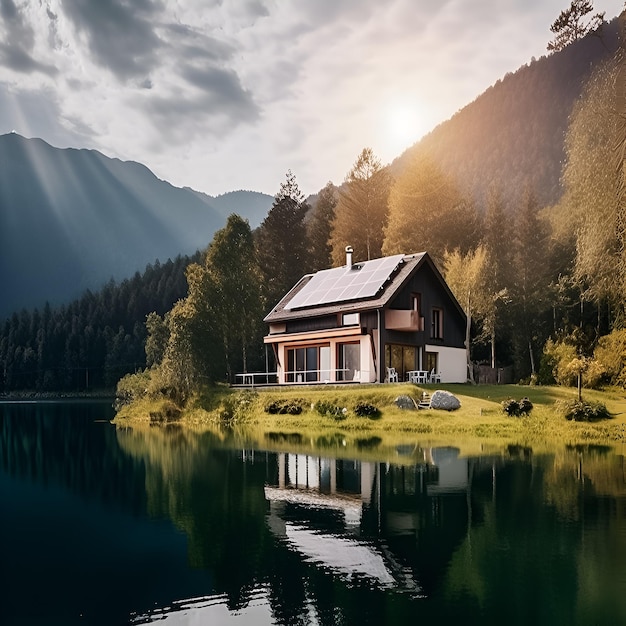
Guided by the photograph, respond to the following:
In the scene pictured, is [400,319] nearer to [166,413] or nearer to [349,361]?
[349,361]

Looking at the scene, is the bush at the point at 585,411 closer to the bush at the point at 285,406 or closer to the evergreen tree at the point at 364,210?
the bush at the point at 285,406

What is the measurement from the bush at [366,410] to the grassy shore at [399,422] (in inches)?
9.5

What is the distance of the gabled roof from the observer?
→ 40.1 meters

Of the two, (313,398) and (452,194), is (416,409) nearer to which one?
(313,398)

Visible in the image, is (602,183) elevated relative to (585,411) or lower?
elevated

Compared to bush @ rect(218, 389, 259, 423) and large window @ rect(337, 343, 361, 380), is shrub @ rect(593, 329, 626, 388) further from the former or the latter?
bush @ rect(218, 389, 259, 423)

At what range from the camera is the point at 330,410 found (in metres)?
Result: 35.0

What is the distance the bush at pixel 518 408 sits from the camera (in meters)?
29.7

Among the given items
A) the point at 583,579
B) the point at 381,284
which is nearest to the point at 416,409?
the point at 381,284

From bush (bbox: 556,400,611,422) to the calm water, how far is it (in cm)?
673

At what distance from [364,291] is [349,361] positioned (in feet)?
15.1

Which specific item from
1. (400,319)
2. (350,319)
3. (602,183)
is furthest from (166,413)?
(602,183)

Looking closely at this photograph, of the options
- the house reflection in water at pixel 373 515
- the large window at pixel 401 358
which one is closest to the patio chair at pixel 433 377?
the large window at pixel 401 358

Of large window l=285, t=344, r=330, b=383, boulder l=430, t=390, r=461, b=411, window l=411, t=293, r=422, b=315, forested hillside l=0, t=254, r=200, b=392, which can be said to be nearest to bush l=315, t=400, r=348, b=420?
boulder l=430, t=390, r=461, b=411
